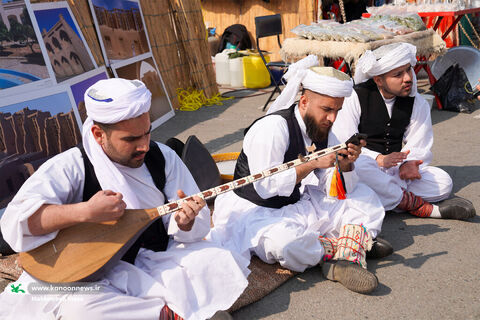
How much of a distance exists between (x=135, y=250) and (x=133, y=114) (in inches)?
29.5

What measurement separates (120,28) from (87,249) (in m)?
5.27

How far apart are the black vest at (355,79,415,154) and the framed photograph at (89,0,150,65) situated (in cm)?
382

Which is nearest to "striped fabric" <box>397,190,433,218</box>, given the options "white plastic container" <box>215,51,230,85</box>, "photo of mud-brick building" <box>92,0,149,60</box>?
"photo of mud-brick building" <box>92,0,149,60</box>

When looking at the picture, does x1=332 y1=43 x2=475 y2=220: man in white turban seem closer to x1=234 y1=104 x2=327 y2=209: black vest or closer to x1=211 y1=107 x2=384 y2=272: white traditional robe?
x1=211 y1=107 x2=384 y2=272: white traditional robe

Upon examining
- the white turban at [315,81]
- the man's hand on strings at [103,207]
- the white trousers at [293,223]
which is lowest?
the white trousers at [293,223]

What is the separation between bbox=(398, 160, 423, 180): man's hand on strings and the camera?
3.92 m

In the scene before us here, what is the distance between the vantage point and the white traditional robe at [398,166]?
3820 mm

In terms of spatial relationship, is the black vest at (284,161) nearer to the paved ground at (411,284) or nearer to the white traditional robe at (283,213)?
the white traditional robe at (283,213)

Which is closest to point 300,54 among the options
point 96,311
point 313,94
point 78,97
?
point 78,97

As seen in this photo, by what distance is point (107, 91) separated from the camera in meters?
2.33

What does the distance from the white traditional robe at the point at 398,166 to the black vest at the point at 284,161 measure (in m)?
0.71

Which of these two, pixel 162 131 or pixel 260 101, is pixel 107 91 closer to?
pixel 162 131

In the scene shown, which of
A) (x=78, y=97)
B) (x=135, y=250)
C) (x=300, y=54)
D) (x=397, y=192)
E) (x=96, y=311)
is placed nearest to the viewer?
(x=96, y=311)

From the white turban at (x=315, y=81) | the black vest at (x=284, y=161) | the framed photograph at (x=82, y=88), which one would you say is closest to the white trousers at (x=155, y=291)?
the black vest at (x=284, y=161)
